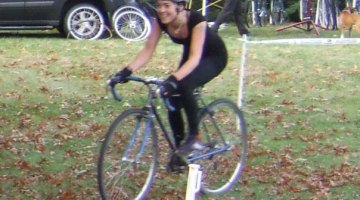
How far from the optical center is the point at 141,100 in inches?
460

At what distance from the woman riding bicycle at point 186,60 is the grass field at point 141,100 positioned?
25.1 inches

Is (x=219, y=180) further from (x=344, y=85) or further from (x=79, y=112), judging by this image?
(x=344, y=85)

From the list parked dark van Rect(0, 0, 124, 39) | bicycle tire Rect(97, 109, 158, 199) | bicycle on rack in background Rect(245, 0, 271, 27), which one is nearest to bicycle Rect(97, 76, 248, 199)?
bicycle tire Rect(97, 109, 158, 199)

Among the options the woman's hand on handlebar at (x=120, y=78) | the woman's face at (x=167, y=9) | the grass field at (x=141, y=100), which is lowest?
the grass field at (x=141, y=100)

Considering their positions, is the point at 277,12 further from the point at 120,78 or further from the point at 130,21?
the point at 120,78

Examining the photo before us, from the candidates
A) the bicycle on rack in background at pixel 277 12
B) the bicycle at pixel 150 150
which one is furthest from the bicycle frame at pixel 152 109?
the bicycle on rack in background at pixel 277 12

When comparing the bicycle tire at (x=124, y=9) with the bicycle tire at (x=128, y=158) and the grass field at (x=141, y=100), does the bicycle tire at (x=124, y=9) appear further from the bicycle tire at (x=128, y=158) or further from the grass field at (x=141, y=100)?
the bicycle tire at (x=128, y=158)

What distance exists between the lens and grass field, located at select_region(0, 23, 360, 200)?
330 inches

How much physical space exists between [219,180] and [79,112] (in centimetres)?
303

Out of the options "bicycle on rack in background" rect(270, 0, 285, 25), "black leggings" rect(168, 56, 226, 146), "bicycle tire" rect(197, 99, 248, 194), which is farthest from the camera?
"bicycle on rack in background" rect(270, 0, 285, 25)

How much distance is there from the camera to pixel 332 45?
53.9 ft

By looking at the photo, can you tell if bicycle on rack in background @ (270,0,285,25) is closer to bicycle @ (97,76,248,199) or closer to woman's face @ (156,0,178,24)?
bicycle @ (97,76,248,199)

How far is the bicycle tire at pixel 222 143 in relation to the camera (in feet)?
27.0

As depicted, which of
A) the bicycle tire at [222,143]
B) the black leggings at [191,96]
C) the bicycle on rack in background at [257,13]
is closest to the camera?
the black leggings at [191,96]
